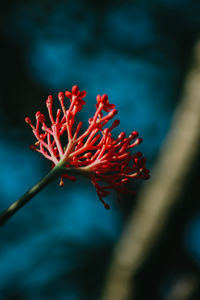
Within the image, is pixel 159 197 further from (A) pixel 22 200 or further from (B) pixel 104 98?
(A) pixel 22 200

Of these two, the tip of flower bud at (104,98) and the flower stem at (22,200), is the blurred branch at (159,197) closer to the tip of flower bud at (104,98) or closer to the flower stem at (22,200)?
the tip of flower bud at (104,98)

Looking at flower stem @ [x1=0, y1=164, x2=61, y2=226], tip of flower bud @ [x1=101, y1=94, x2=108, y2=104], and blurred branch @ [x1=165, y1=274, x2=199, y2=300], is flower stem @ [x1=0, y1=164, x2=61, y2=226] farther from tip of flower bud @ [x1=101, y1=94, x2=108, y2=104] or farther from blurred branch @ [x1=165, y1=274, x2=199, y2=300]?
blurred branch @ [x1=165, y1=274, x2=199, y2=300]

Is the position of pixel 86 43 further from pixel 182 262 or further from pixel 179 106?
pixel 182 262

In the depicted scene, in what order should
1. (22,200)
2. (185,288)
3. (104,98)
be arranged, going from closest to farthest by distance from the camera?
(22,200) → (104,98) → (185,288)

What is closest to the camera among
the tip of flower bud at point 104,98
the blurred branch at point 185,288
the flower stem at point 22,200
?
the flower stem at point 22,200

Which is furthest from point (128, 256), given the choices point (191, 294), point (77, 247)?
point (77, 247)

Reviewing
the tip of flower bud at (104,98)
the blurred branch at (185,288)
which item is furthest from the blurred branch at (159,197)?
the tip of flower bud at (104,98)

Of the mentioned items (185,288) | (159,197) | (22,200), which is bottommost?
(185,288)

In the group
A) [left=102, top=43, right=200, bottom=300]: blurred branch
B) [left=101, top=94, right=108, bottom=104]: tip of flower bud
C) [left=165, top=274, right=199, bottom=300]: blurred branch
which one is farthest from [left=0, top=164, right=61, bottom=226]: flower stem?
[left=165, top=274, right=199, bottom=300]: blurred branch

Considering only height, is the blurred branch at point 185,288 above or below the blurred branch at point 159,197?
below

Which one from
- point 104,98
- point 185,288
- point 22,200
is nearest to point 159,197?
point 185,288
